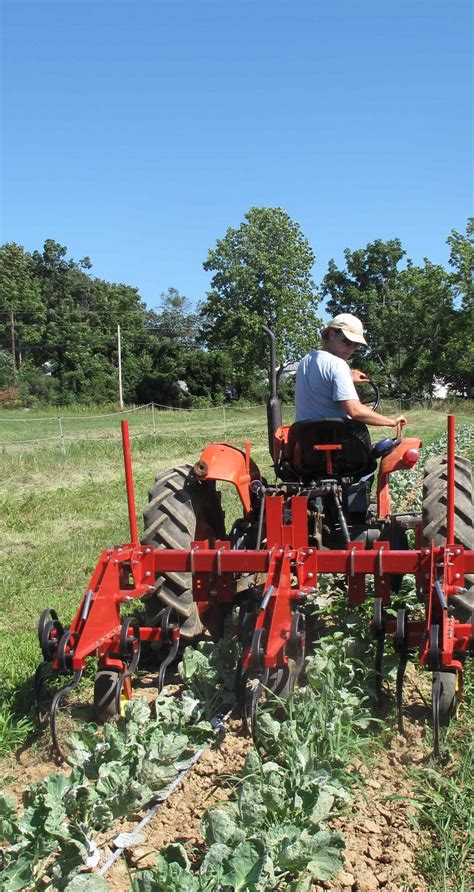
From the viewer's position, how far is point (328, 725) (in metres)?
3.36

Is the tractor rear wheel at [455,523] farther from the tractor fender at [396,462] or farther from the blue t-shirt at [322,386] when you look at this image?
the blue t-shirt at [322,386]

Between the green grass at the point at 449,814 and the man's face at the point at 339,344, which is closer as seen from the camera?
the green grass at the point at 449,814

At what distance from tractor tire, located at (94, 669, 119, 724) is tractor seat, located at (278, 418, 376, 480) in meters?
1.63

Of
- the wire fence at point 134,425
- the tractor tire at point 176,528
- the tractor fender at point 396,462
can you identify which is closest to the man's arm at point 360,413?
the tractor fender at point 396,462

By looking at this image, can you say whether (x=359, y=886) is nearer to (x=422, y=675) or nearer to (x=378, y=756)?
(x=378, y=756)

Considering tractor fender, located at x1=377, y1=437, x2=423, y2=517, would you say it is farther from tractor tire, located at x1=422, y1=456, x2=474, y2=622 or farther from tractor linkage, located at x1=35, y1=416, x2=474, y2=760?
tractor linkage, located at x1=35, y1=416, x2=474, y2=760

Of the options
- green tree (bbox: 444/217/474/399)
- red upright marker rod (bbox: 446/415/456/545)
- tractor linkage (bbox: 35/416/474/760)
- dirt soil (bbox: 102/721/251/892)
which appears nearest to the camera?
dirt soil (bbox: 102/721/251/892)

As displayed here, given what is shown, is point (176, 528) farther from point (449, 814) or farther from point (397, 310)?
point (397, 310)

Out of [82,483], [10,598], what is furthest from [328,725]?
[82,483]

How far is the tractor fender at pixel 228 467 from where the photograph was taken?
181 inches

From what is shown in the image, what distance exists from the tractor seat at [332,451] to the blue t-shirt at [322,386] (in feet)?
0.65

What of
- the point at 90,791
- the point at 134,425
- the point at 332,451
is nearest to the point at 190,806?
the point at 90,791

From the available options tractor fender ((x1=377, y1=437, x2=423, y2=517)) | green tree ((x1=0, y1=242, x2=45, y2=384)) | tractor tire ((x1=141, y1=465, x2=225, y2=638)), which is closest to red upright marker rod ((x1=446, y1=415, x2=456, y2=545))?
tractor fender ((x1=377, y1=437, x2=423, y2=517))

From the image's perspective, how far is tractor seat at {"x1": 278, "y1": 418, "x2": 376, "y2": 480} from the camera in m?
4.51
